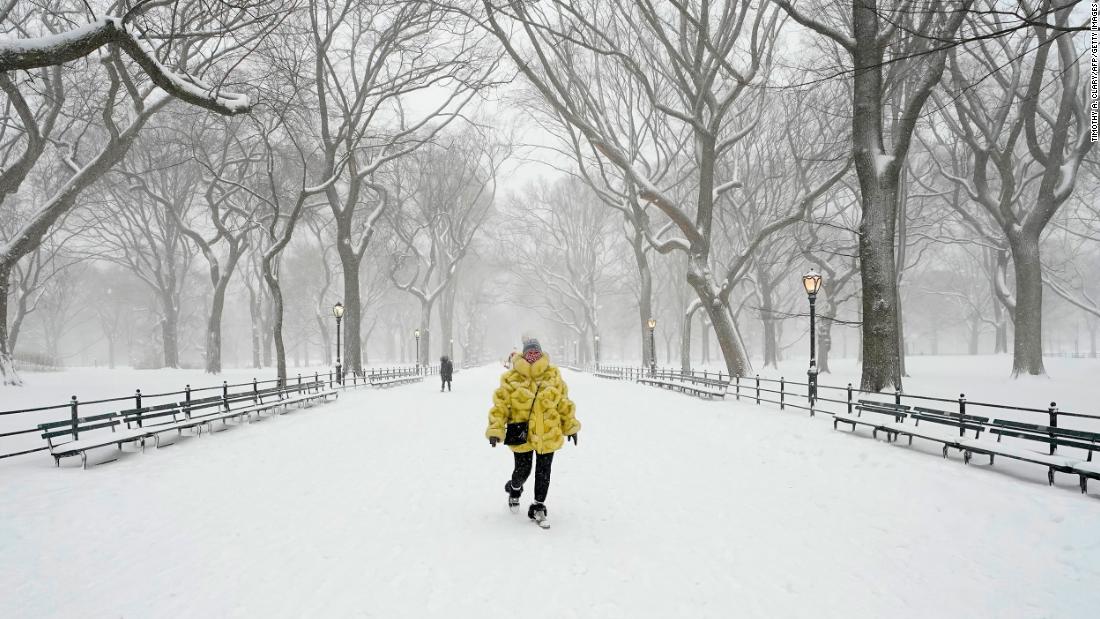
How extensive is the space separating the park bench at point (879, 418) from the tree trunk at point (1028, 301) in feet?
35.9

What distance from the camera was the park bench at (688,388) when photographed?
Answer: 15949 mm

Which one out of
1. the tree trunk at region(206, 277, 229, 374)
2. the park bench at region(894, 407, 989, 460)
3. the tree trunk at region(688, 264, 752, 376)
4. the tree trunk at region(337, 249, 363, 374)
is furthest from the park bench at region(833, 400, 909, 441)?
the tree trunk at region(206, 277, 229, 374)

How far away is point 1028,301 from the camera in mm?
16656

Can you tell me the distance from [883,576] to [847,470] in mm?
3330

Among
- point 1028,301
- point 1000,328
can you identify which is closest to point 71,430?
point 1028,301

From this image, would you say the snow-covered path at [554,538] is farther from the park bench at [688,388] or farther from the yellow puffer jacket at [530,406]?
the park bench at [688,388]

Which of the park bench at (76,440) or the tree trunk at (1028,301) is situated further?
the tree trunk at (1028,301)

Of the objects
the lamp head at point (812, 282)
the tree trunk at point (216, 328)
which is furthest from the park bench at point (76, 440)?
the tree trunk at point (216, 328)

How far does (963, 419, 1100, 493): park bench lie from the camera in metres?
5.44

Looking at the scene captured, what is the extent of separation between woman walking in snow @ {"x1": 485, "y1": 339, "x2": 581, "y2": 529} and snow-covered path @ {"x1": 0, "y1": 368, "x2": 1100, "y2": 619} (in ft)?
1.84

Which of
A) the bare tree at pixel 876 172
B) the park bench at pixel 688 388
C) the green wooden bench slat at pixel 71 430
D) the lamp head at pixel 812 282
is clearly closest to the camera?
the green wooden bench slat at pixel 71 430

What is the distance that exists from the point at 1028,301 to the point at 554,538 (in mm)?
19421

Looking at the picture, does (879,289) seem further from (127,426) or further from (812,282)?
(127,426)

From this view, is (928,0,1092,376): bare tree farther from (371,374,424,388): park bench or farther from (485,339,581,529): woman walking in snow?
(371,374,424,388): park bench
